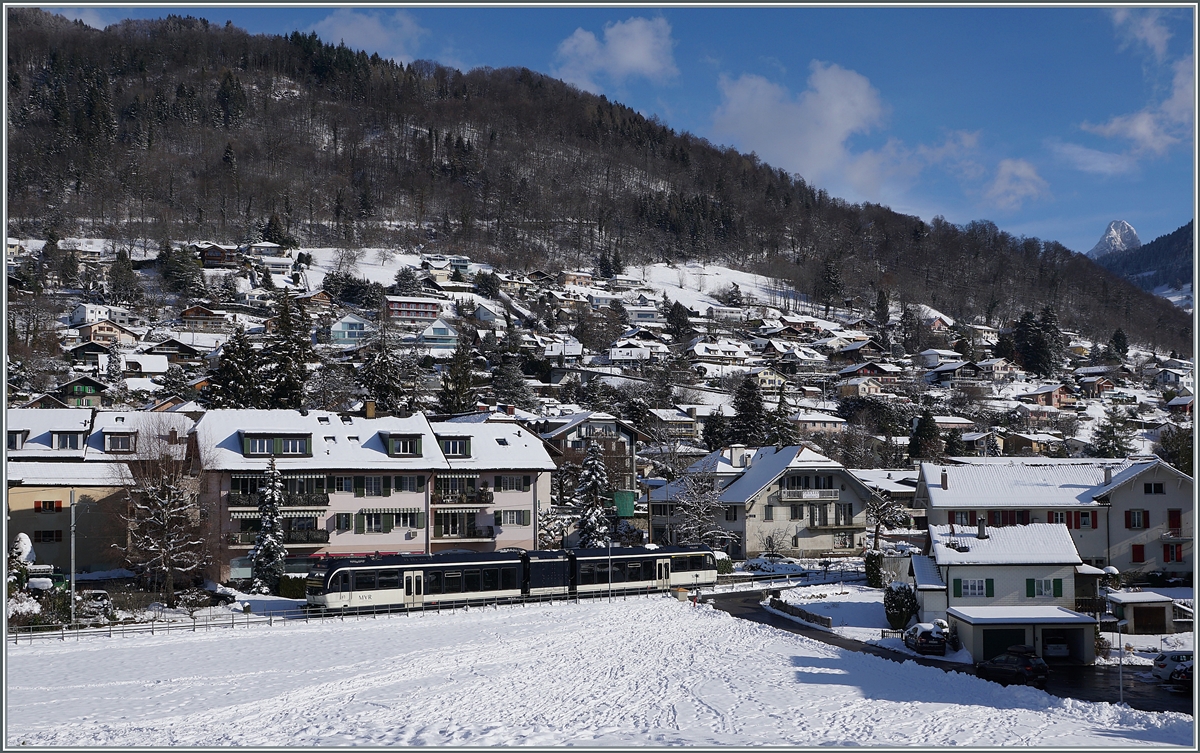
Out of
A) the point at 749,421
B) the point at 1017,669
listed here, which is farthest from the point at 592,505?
the point at 749,421

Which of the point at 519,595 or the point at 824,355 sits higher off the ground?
the point at 824,355

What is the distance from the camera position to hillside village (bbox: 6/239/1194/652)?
47.5 meters

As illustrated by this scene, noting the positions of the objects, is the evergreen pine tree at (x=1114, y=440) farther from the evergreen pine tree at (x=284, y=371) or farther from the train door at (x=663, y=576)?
the evergreen pine tree at (x=284, y=371)

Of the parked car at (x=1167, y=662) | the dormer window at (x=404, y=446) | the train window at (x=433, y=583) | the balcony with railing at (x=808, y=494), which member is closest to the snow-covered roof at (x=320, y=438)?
the dormer window at (x=404, y=446)

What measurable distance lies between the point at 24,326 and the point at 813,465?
3933 inches

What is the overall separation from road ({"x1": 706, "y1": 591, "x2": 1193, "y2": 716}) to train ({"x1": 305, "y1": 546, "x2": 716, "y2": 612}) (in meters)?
7.20

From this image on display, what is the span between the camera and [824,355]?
Answer: 160m

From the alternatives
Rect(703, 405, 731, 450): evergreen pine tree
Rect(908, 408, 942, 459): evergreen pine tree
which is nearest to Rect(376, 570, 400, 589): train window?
Rect(703, 405, 731, 450): evergreen pine tree

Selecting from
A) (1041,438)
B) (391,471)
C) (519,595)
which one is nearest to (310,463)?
(391,471)

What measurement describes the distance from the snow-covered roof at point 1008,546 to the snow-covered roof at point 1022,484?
8.13 metres

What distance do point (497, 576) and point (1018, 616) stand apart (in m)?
20.6

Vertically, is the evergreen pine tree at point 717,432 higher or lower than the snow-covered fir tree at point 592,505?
higher

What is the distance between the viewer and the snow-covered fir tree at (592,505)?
52.9 meters

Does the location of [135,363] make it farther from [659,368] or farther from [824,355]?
[824,355]
